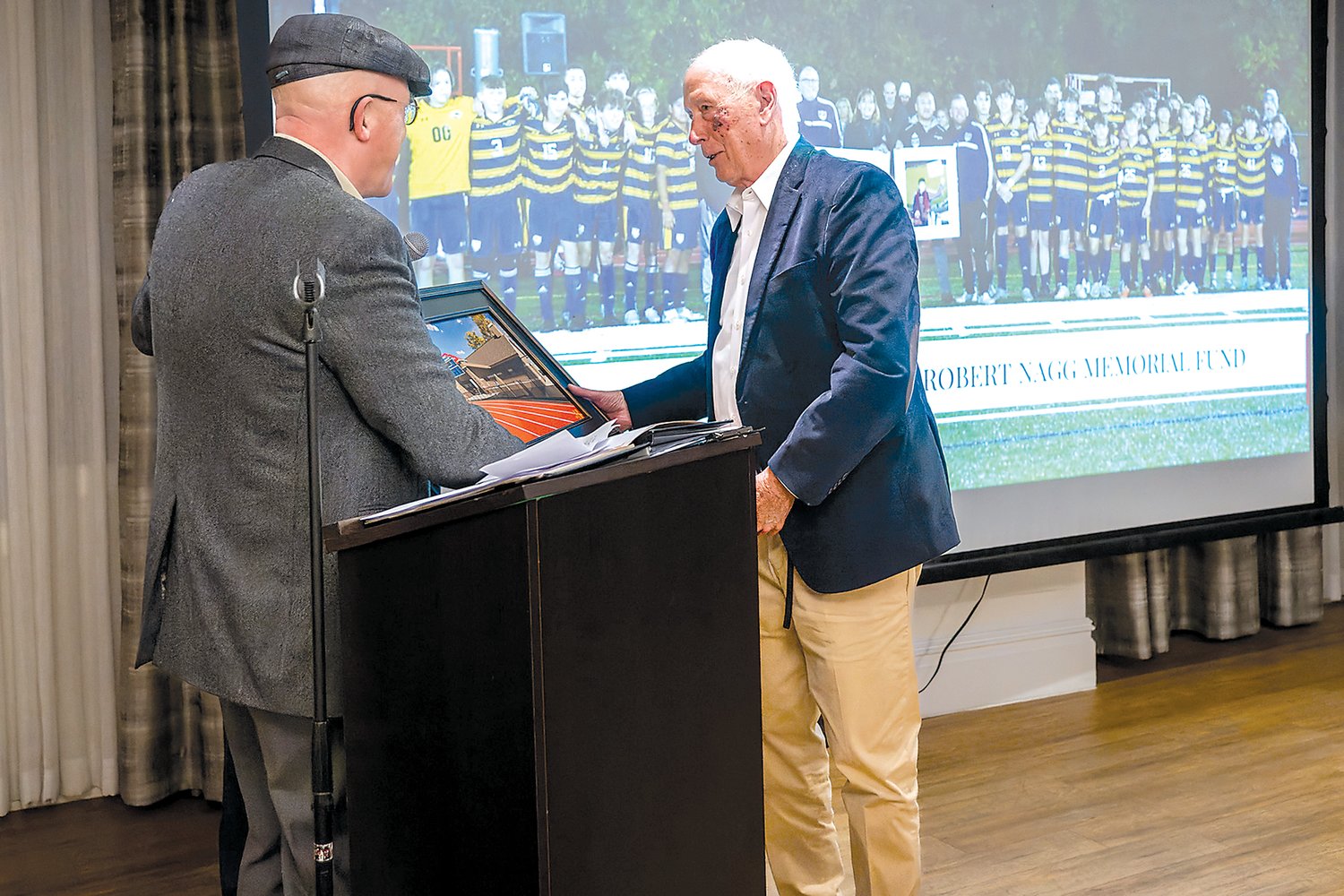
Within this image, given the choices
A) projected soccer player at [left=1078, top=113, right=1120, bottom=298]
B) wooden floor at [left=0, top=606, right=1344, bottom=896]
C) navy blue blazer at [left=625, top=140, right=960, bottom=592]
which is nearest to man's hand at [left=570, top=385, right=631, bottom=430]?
navy blue blazer at [left=625, top=140, right=960, bottom=592]

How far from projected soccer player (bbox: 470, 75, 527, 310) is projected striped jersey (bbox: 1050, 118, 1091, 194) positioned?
1572 mm

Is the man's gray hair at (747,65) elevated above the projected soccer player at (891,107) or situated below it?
below

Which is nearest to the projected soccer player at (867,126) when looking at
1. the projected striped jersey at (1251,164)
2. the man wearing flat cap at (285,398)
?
the projected striped jersey at (1251,164)

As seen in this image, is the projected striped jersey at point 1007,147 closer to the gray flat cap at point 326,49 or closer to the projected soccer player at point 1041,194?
the projected soccer player at point 1041,194

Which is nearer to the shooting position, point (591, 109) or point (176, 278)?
point (176, 278)

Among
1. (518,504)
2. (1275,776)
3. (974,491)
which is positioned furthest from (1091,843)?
(518,504)

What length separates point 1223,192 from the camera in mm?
3645

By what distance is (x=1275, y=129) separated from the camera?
3732 mm

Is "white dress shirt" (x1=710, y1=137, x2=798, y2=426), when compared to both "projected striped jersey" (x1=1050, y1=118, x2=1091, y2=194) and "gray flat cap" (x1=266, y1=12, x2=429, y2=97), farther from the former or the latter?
"projected striped jersey" (x1=1050, y1=118, x2=1091, y2=194)

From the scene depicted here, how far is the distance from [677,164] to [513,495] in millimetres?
1997

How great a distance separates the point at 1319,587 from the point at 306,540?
13.8 feet

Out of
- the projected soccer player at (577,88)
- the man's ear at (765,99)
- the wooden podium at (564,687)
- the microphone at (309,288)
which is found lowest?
the wooden podium at (564,687)

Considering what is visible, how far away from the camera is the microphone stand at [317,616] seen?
50.7 inches

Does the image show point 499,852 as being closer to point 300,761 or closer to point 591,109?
point 300,761
